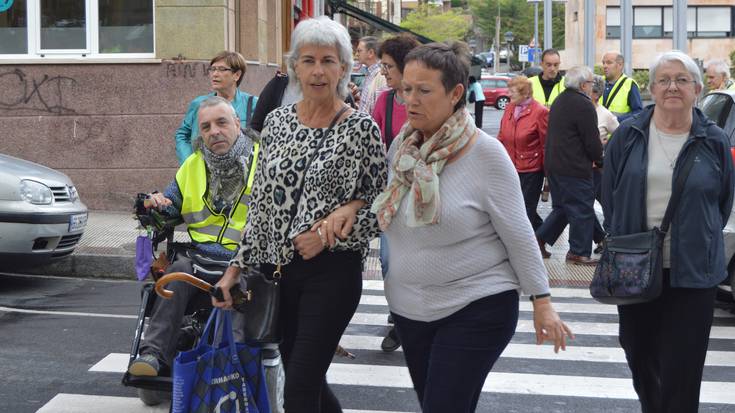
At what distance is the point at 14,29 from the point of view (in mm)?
14125

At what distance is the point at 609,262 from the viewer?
15.0 feet

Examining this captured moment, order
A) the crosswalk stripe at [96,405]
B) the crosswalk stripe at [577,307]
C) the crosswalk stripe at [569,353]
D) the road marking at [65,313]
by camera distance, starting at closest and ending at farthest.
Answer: the crosswalk stripe at [96,405]
the crosswalk stripe at [569,353]
the road marking at [65,313]
the crosswalk stripe at [577,307]

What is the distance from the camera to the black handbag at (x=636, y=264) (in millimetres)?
4383

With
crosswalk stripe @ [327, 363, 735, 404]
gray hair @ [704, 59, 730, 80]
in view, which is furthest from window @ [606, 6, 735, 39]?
crosswalk stripe @ [327, 363, 735, 404]

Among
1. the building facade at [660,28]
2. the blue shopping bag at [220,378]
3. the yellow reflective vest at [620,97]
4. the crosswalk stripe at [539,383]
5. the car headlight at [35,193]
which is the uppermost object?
the building facade at [660,28]

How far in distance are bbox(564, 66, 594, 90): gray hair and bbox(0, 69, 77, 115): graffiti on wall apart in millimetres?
6258

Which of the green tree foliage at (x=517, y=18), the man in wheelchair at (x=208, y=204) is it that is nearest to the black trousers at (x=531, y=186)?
the man in wheelchair at (x=208, y=204)

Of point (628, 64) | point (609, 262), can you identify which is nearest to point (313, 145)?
point (609, 262)

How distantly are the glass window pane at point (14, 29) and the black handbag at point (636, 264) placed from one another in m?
11.1

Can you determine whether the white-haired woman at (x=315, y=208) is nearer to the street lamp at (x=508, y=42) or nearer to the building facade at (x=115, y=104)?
the building facade at (x=115, y=104)

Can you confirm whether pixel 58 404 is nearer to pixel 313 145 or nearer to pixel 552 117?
pixel 313 145

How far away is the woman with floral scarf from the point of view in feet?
12.4

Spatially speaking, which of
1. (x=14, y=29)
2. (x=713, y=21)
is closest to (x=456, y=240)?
(x=14, y=29)

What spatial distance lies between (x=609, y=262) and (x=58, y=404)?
10.4 ft
